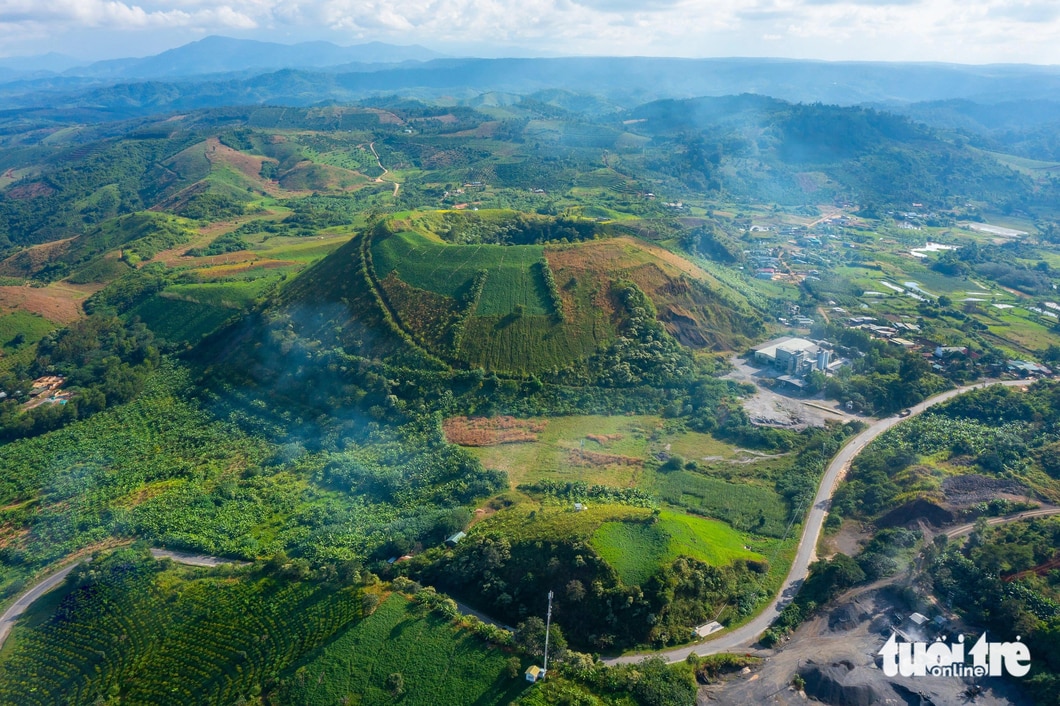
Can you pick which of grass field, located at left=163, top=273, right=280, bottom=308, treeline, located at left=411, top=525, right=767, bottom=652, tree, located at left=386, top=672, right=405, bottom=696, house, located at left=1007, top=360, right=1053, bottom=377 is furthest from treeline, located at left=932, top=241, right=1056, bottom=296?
grass field, located at left=163, top=273, right=280, bottom=308

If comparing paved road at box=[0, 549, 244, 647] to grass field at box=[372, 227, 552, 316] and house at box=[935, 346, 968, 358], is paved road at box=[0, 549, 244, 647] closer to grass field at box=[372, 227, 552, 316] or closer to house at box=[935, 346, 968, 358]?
grass field at box=[372, 227, 552, 316]

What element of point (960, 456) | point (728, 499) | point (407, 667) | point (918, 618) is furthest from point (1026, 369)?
point (407, 667)

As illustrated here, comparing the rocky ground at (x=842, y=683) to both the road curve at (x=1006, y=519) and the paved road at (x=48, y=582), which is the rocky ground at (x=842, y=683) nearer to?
the road curve at (x=1006, y=519)

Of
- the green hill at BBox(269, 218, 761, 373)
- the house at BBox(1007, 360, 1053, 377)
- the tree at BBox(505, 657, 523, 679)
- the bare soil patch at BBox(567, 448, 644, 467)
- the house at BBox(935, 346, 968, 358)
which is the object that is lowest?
the tree at BBox(505, 657, 523, 679)

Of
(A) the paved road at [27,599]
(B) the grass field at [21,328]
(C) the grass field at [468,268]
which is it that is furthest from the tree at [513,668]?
(B) the grass field at [21,328]

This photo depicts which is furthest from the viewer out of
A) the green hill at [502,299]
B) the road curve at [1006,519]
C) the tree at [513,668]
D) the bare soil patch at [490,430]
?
the green hill at [502,299]

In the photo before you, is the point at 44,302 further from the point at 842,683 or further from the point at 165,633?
the point at 842,683

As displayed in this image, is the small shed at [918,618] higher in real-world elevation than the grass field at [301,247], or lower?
lower
